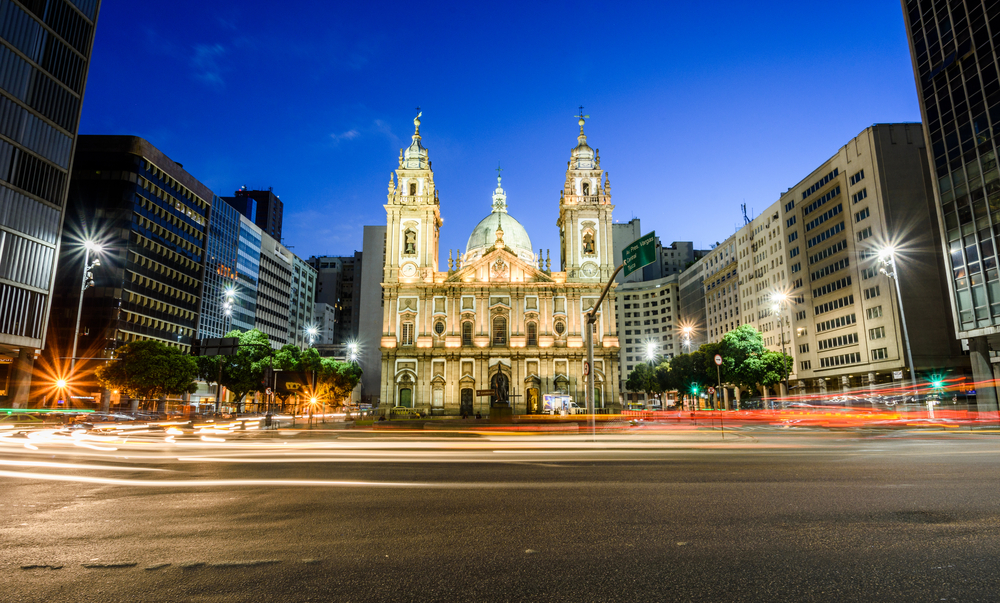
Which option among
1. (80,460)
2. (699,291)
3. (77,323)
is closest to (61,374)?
(77,323)

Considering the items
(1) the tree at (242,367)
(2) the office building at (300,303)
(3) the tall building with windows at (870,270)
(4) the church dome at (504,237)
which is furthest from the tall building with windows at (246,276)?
(3) the tall building with windows at (870,270)

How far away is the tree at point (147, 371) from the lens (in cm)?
5053

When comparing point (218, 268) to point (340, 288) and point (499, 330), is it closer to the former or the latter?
point (499, 330)

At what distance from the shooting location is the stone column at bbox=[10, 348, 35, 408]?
43.8 m

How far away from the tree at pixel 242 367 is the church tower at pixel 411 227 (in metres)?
17.2

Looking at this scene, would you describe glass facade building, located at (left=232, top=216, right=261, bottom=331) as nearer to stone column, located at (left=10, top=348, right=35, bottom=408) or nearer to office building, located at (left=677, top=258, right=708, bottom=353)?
stone column, located at (left=10, top=348, right=35, bottom=408)

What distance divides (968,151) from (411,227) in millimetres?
56324

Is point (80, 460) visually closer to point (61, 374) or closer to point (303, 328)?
point (61, 374)

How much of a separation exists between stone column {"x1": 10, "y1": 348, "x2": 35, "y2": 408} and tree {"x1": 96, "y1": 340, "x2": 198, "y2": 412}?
23.6 feet

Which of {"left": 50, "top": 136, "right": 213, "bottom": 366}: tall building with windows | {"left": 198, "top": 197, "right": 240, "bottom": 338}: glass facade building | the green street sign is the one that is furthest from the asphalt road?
{"left": 198, "top": 197, "right": 240, "bottom": 338}: glass facade building

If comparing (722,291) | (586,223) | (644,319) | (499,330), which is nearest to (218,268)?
(499,330)

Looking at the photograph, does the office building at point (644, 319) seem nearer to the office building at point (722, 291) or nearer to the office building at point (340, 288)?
the office building at point (722, 291)

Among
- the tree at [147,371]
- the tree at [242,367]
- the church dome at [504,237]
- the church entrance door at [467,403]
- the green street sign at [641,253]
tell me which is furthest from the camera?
the church dome at [504,237]

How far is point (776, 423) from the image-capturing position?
147 feet
